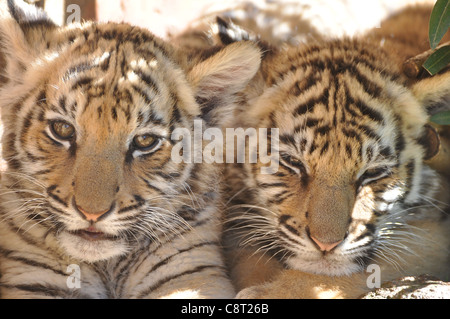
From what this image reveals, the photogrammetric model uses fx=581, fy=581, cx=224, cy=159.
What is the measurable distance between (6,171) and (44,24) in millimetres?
674

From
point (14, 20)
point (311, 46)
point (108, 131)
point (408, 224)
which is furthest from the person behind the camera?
point (311, 46)

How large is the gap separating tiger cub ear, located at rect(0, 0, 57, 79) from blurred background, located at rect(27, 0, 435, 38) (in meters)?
0.85

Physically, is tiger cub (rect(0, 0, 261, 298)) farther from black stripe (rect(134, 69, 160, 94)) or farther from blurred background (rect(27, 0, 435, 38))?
blurred background (rect(27, 0, 435, 38))

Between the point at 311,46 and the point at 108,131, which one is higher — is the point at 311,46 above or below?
above

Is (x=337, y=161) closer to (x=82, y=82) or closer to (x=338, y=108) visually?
(x=338, y=108)

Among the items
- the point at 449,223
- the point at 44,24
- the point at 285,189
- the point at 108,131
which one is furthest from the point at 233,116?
the point at 449,223

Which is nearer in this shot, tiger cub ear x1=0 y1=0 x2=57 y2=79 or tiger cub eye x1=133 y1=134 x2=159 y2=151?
tiger cub eye x1=133 y1=134 x2=159 y2=151

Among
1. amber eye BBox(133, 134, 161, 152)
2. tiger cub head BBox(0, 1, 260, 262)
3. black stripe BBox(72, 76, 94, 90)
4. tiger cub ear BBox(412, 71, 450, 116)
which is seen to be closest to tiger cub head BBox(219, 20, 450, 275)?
tiger cub ear BBox(412, 71, 450, 116)

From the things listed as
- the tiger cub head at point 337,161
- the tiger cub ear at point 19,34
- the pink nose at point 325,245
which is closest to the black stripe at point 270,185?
the tiger cub head at point 337,161

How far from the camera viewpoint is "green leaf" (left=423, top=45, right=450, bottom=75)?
8.20 ft

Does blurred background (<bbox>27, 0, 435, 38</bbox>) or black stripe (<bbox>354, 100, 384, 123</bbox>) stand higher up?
blurred background (<bbox>27, 0, 435, 38</bbox>)

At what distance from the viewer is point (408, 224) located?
8.94 ft

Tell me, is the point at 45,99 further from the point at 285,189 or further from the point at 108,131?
the point at 285,189

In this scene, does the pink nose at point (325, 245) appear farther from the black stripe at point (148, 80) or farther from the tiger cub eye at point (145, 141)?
the black stripe at point (148, 80)
